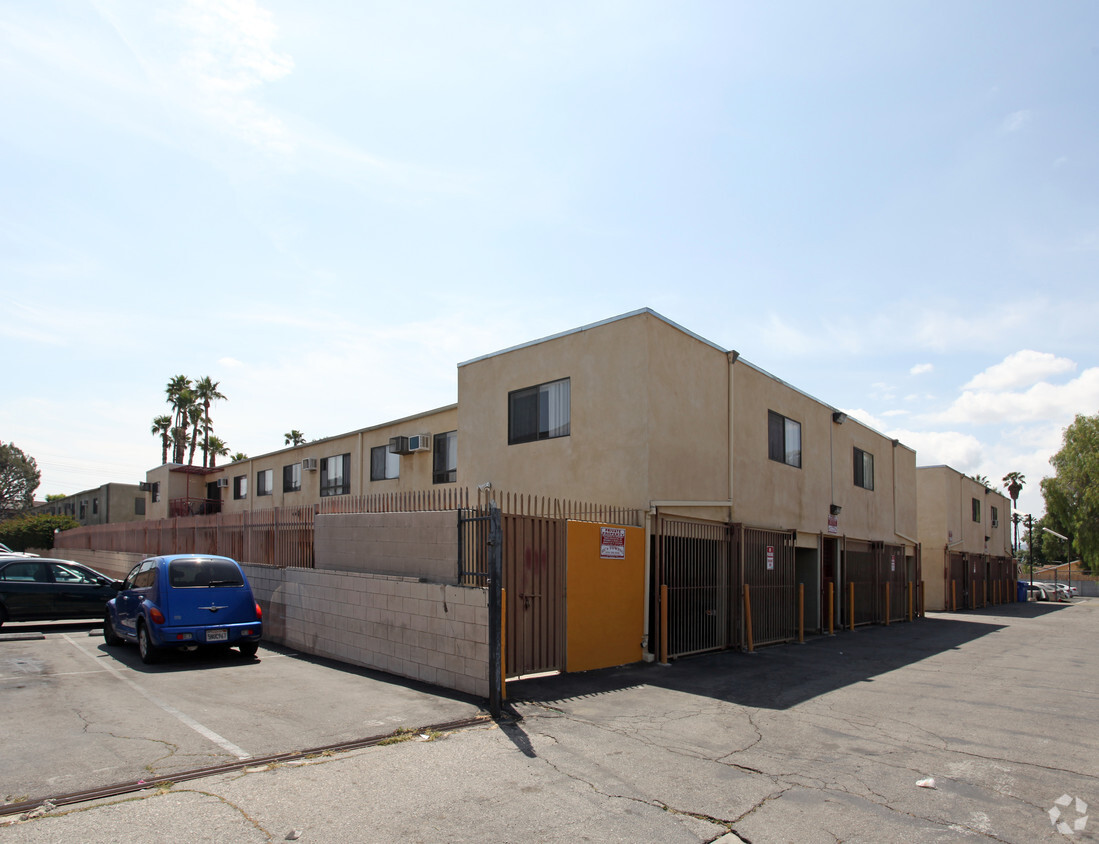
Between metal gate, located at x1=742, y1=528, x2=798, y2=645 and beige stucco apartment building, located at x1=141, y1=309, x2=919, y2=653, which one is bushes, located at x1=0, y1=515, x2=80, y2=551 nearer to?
beige stucco apartment building, located at x1=141, y1=309, x2=919, y2=653

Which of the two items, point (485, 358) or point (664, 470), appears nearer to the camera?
point (664, 470)

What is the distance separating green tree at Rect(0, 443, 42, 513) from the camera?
225 feet

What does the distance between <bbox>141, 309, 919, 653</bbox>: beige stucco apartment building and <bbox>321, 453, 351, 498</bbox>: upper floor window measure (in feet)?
12.4

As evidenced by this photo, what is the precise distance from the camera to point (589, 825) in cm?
502

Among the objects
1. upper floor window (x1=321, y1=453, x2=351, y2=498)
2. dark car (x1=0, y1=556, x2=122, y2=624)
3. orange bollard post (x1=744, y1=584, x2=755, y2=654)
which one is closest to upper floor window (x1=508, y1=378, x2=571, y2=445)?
orange bollard post (x1=744, y1=584, x2=755, y2=654)

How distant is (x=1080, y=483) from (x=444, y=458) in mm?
50112

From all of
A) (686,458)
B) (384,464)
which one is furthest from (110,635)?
(384,464)

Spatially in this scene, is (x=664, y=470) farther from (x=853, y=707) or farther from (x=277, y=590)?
(x=277, y=590)

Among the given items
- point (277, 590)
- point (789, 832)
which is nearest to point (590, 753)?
point (789, 832)

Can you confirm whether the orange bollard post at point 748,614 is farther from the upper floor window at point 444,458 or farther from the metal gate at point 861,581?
the upper floor window at point 444,458

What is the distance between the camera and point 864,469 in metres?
23.0

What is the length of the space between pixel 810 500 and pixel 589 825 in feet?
49.5

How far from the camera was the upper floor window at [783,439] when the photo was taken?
1717cm

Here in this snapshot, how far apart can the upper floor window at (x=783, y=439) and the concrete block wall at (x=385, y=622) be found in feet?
32.0
